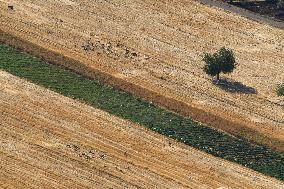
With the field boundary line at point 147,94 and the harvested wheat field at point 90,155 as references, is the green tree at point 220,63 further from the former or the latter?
the harvested wheat field at point 90,155

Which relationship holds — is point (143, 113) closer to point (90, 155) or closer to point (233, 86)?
point (90, 155)

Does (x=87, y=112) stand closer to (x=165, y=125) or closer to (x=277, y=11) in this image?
(x=165, y=125)

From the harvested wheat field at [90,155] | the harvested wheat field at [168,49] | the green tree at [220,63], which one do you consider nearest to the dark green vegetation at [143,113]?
the harvested wheat field at [90,155]

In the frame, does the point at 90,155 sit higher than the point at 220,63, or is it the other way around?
the point at 220,63

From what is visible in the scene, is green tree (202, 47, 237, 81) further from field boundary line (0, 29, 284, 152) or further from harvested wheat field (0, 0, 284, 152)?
field boundary line (0, 29, 284, 152)

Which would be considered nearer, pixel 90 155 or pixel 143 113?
pixel 90 155

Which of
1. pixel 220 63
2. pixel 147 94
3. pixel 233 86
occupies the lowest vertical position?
pixel 147 94

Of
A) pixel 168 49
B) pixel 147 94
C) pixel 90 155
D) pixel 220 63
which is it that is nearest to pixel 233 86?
pixel 220 63

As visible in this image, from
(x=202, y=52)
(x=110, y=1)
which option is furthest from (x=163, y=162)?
(x=110, y=1)
